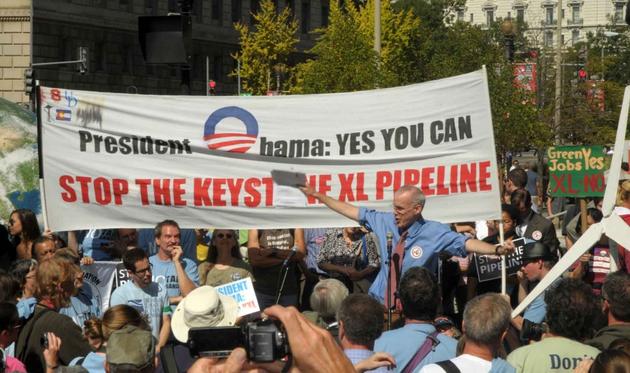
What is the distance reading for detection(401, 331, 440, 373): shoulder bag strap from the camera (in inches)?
265

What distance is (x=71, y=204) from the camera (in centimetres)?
1052

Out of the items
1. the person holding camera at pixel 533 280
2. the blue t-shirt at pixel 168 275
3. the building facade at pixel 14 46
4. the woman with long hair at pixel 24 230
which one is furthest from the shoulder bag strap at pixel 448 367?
the building facade at pixel 14 46

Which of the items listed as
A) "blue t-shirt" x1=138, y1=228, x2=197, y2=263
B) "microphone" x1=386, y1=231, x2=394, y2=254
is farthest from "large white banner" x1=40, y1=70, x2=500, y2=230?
"microphone" x1=386, y1=231, x2=394, y2=254

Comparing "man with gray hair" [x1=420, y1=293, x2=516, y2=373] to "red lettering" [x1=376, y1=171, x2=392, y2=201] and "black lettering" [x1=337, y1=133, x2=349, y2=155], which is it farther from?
"black lettering" [x1=337, y1=133, x2=349, y2=155]

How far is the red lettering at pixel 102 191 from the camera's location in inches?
415

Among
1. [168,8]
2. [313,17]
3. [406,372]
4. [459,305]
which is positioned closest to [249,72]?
[168,8]

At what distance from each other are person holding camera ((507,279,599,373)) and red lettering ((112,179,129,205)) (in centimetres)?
448

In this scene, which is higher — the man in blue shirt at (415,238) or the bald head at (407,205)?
the bald head at (407,205)

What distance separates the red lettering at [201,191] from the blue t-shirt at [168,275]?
2.93 ft

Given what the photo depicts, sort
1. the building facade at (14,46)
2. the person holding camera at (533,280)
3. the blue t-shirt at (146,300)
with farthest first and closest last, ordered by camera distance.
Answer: the building facade at (14,46) < the blue t-shirt at (146,300) < the person holding camera at (533,280)

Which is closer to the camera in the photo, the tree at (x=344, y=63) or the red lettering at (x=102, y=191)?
the red lettering at (x=102, y=191)

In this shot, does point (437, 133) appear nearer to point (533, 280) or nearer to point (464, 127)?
point (464, 127)

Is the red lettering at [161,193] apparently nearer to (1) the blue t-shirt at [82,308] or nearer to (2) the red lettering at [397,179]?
(1) the blue t-shirt at [82,308]

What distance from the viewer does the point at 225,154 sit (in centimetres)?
1066
